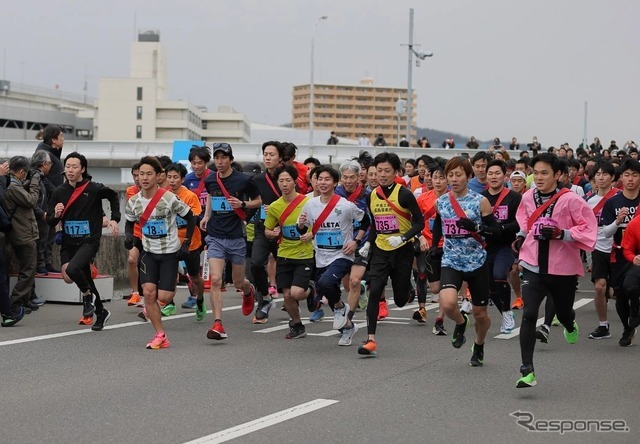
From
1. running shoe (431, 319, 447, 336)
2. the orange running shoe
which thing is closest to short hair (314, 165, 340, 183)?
running shoe (431, 319, 447, 336)

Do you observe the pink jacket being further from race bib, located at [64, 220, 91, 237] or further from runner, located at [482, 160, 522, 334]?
race bib, located at [64, 220, 91, 237]

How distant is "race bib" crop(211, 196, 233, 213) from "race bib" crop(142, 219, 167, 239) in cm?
150

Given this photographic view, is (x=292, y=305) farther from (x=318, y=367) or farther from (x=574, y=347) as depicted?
(x=574, y=347)

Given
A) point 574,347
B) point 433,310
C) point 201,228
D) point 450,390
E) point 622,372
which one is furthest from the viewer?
point 433,310

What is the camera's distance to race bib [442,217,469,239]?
393 inches

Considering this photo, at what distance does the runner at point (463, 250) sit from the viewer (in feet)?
32.5

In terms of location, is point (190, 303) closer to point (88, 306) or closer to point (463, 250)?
point (88, 306)

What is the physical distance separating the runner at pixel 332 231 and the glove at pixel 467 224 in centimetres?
196

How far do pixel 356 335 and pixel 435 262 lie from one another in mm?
1223

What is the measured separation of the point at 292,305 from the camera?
39.3 feet

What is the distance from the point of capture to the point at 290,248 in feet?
39.3

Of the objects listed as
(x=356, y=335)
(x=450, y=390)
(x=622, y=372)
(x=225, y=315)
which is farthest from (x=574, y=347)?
(x=225, y=315)

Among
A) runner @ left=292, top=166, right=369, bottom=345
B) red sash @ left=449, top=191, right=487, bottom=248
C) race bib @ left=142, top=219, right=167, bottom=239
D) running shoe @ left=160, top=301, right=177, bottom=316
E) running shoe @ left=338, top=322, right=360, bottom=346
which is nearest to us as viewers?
red sash @ left=449, top=191, right=487, bottom=248

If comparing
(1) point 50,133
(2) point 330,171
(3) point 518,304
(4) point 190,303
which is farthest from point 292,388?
(1) point 50,133
